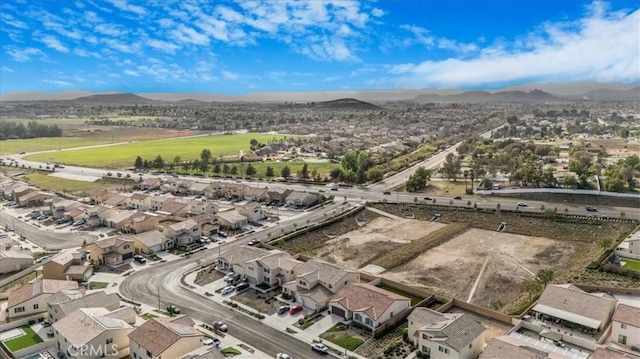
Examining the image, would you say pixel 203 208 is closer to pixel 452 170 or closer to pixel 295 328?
pixel 295 328

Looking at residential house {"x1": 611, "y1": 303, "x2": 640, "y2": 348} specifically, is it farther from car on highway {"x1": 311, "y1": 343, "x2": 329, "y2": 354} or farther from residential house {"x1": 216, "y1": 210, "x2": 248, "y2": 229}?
residential house {"x1": 216, "y1": 210, "x2": 248, "y2": 229}

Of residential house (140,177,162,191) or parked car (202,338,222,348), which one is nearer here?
parked car (202,338,222,348)

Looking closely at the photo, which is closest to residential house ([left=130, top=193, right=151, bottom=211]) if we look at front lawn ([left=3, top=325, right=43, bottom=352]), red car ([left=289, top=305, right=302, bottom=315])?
front lawn ([left=3, top=325, right=43, bottom=352])

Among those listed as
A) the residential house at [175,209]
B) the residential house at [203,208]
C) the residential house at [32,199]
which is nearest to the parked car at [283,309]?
the residential house at [203,208]

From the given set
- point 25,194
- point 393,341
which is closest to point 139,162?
point 25,194

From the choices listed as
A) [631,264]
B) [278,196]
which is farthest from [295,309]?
[278,196]

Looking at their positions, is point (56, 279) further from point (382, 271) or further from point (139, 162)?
point (139, 162)
